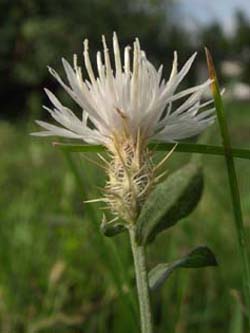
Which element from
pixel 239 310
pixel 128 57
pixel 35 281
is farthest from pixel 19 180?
pixel 128 57

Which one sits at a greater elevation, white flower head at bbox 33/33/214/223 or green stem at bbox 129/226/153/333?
white flower head at bbox 33/33/214/223

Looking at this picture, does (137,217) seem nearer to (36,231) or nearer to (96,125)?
(96,125)

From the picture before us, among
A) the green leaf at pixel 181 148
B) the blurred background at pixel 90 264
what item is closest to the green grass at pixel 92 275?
the blurred background at pixel 90 264

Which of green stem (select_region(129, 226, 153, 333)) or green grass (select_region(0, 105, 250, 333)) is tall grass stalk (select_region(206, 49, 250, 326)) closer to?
green stem (select_region(129, 226, 153, 333))

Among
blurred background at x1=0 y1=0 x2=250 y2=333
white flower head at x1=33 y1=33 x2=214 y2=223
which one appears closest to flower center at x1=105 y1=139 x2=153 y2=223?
white flower head at x1=33 y1=33 x2=214 y2=223

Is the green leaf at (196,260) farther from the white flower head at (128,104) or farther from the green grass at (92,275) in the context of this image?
the green grass at (92,275)

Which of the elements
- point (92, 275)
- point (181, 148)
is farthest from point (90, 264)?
point (181, 148)
